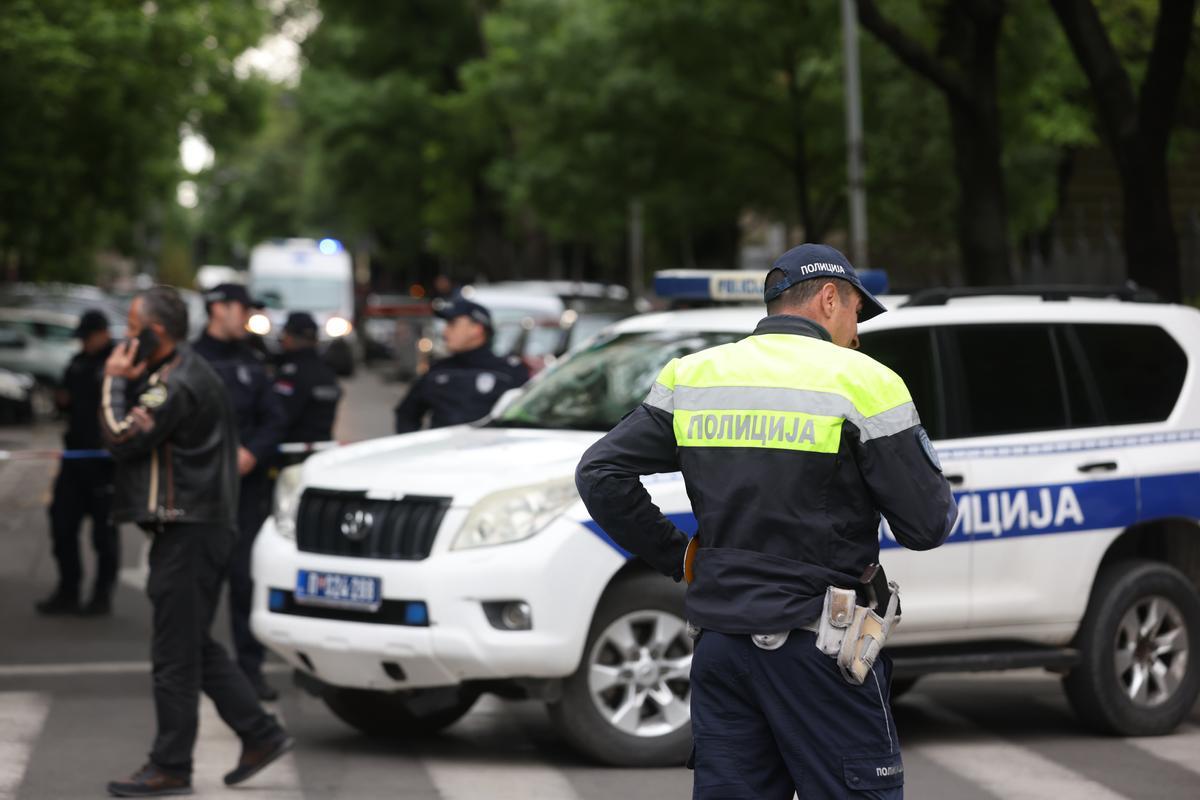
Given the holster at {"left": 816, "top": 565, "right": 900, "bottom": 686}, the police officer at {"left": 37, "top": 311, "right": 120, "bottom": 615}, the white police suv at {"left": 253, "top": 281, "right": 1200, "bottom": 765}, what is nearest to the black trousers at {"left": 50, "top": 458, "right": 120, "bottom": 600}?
the police officer at {"left": 37, "top": 311, "right": 120, "bottom": 615}

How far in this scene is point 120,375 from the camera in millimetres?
7164

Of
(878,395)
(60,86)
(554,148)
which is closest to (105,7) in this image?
(60,86)

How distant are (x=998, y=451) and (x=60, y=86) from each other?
1025 inches

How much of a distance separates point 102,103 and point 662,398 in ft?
112

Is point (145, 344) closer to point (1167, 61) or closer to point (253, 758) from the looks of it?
point (253, 758)

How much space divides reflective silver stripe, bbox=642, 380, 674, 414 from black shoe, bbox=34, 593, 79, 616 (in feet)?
26.5

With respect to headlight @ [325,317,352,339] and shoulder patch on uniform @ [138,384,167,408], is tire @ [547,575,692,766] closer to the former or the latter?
shoulder patch on uniform @ [138,384,167,408]

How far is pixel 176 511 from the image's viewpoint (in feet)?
23.2

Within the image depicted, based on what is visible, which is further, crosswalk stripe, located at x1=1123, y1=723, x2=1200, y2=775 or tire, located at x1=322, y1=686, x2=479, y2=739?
tire, located at x1=322, y1=686, x2=479, y2=739

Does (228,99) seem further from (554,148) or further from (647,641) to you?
(647,641)

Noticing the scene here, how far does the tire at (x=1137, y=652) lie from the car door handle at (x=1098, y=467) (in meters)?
0.42

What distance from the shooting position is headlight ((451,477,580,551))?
747cm

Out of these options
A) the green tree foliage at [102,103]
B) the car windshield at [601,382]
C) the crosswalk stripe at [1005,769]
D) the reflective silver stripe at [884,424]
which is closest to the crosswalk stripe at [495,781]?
the car windshield at [601,382]

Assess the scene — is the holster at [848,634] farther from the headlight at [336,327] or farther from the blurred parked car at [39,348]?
the headlight at [336,327]
